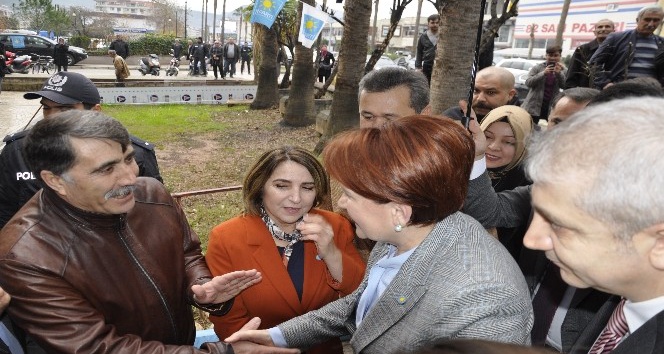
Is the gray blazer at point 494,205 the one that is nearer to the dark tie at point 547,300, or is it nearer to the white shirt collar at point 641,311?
the dark tie at point 547,300

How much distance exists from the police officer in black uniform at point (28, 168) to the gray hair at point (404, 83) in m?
1.61

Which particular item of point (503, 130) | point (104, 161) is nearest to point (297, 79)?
point (503, 130)

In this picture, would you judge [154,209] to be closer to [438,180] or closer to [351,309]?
[351,309]

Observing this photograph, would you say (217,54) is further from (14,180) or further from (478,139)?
(478,139)

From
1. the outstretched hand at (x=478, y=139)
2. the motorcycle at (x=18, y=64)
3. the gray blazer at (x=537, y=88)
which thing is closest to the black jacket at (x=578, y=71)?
the gray blazer at (x=537, y=88)

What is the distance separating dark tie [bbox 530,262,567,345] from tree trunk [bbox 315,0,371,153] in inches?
263

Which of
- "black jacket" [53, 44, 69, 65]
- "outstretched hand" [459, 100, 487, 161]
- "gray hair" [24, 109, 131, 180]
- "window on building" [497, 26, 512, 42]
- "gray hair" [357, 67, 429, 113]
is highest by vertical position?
"window on building" [497, 26, 512, 42]

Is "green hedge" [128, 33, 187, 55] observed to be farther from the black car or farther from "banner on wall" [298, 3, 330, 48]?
"banner on wall" [298, 3, 330, 48]

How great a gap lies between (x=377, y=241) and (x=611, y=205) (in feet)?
3.74

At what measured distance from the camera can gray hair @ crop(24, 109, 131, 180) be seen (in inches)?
81.4

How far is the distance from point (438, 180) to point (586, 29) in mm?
45369

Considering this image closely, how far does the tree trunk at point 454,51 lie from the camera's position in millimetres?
4812

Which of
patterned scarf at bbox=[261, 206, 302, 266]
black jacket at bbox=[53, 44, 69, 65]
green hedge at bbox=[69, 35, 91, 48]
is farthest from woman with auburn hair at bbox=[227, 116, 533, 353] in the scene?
green hedge at bbox=[69, 35, 91, 48]

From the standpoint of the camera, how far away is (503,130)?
309cm
